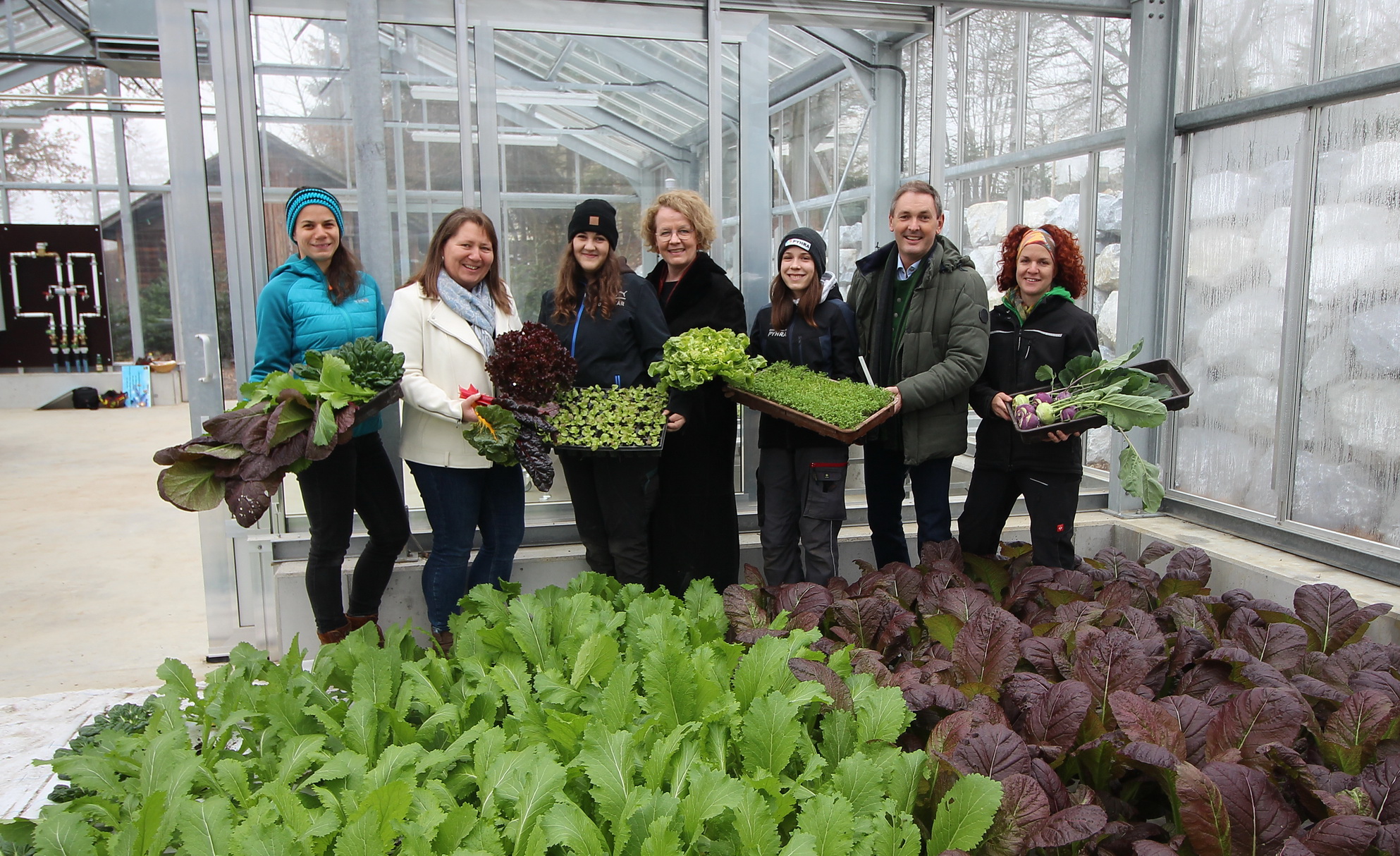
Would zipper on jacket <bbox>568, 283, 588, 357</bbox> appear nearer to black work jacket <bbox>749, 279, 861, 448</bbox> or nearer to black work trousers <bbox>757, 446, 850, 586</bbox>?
black work jacket <bbox>749, 279, 861, 448</bbox>

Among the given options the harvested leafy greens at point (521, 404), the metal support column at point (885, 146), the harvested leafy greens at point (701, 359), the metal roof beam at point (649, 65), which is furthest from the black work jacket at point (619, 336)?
the metal support column at point (885, 146)

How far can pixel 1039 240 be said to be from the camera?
3371mm

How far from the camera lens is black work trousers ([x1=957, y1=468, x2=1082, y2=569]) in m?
3.38

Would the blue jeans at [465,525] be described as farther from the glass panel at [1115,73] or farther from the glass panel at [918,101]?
the glass panel at [918,101]

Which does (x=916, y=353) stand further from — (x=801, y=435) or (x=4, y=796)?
(x=4, y=796)

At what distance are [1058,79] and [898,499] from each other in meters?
3.60

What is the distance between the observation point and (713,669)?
2.34 meters

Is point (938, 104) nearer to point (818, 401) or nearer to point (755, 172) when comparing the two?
point (755, 172)

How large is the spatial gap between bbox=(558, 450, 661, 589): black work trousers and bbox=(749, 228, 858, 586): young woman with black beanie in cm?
45

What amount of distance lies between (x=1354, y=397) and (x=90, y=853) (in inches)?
173

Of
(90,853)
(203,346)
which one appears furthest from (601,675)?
(203,346)

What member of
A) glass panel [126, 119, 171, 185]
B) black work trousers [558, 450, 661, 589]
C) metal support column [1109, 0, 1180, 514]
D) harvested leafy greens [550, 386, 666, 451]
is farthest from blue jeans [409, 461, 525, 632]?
glass panel [126, 119, 171, 185]

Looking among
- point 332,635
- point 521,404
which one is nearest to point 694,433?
point 521,404

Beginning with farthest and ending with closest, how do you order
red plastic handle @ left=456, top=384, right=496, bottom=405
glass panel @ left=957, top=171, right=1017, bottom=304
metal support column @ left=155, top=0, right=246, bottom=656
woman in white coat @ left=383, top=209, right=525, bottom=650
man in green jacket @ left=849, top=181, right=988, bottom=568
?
1. glass panel @ left=957, top=171, right=1017, bottom=304
2. metal support column @ left=155, top=0, right=246, bottom=656
3. man in green jacket @ left=849, top=181, right=988, bottom=568
4. woman in white coat @ left=383, top=209, right=525, bottom=650
5. red plastic handle @ left=456, top=384, right=496, bottom=405
